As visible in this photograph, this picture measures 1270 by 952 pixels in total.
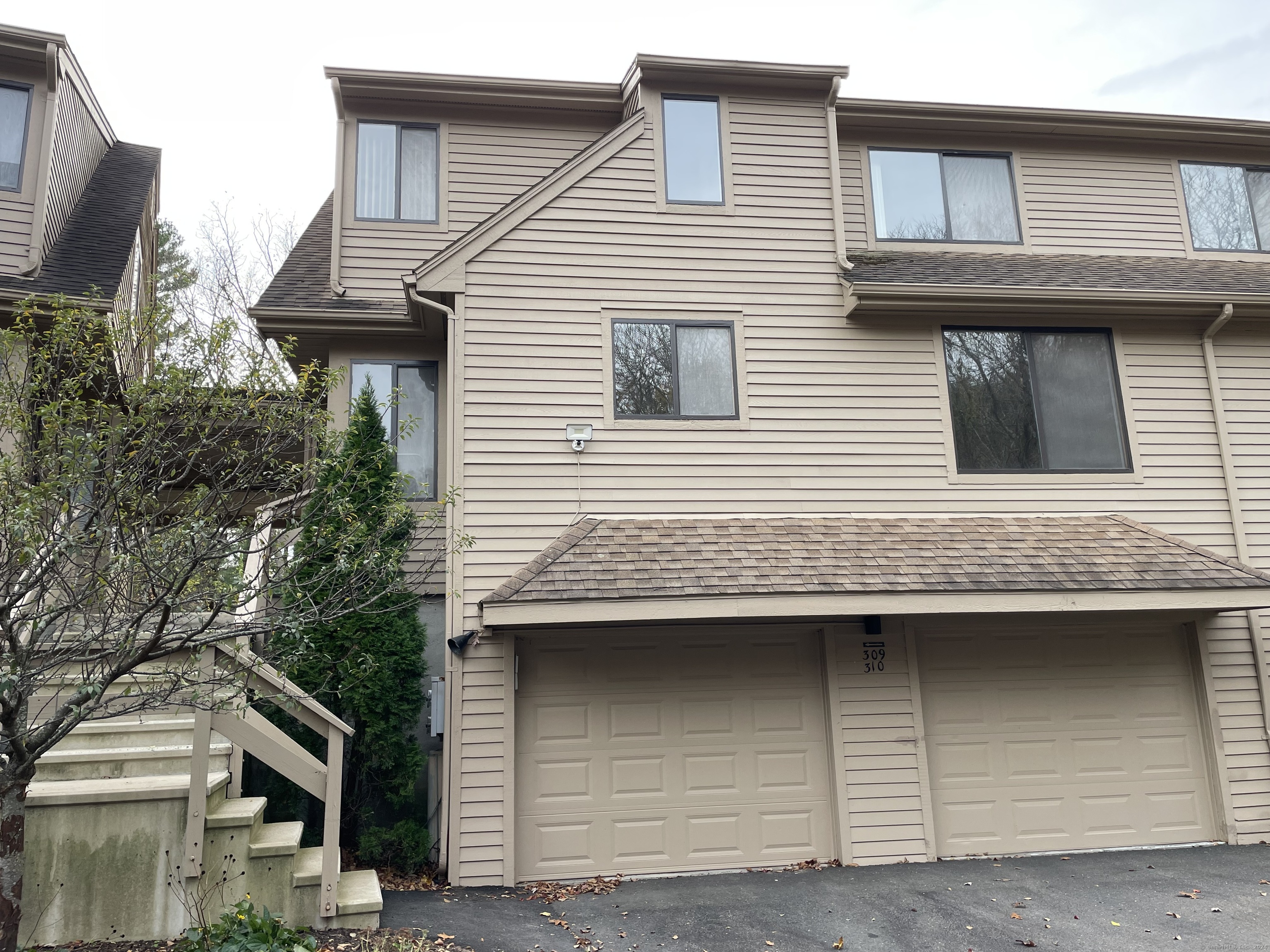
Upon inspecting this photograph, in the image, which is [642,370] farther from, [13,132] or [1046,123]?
[13,132]

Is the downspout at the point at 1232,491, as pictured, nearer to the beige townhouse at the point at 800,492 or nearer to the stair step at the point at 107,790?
the beige townhouse at the point at 800,492

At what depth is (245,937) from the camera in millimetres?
4871

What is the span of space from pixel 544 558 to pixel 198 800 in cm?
321

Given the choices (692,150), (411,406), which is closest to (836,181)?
(692,150)

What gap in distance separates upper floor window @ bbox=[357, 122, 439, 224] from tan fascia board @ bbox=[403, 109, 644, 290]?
1.96 meters

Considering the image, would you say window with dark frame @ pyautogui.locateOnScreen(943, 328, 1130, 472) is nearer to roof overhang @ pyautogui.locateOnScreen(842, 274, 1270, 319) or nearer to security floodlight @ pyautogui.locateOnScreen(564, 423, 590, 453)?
roof overhang @ pyautogui.locateOnScreen(842, 274, 1270, 319)

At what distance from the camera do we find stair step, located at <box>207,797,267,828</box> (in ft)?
18.0

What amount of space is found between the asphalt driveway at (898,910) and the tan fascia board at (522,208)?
542 centimetres

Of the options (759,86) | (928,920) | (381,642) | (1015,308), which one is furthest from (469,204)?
(928,920)

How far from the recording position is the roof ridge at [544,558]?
7.15m

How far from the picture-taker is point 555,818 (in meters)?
7.56

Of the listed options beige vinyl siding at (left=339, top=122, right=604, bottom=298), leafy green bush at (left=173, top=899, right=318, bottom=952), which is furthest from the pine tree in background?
beige vinyl siding at (left=339, top=122, right=604, bottom=298)

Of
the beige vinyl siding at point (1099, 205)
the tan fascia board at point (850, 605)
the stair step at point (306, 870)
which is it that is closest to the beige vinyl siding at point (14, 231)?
the tan fascia board at point (850, 605)

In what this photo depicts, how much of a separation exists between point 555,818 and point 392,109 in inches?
318
